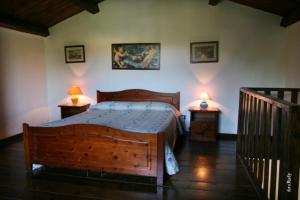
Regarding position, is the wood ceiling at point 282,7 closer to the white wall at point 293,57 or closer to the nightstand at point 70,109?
the white wall at point 293,57

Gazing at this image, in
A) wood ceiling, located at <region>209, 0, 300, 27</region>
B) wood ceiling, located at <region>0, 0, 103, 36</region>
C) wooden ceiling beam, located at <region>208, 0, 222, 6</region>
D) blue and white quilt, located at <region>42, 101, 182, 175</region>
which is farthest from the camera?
wooden ceiling beam, located at <region>208, 0, 222, 6</region>

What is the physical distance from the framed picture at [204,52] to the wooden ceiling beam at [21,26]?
10.7 feet

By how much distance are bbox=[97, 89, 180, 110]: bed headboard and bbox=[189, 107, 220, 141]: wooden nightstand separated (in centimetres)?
50

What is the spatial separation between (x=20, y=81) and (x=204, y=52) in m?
3.72

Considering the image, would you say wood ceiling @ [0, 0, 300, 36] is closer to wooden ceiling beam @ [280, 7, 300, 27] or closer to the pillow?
wooden ceiling beam @ [280, 7, 300, 27]

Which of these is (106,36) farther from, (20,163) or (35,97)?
(20,163)

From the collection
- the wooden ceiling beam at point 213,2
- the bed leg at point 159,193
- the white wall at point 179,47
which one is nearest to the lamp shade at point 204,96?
the white wall at point 179,47

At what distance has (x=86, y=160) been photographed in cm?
276

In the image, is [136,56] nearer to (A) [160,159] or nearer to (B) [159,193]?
(A) [160,159]

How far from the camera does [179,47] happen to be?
460cm

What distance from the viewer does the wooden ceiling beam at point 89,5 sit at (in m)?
4.15

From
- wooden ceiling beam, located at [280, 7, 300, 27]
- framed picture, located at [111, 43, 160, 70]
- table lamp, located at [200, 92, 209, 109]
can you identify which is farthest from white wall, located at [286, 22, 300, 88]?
framed picture, located at [111, 43, 160, 70]

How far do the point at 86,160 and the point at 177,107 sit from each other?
242cm

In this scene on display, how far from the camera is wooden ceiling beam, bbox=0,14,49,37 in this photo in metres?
3.93
